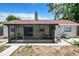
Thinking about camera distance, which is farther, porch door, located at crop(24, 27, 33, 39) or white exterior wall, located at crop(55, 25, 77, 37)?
white exterior wall, located at crop(55, 25, 77, 37)

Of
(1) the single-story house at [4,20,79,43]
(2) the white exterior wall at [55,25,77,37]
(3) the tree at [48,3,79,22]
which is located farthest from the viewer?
(3) the tree at [48,3,79,22]

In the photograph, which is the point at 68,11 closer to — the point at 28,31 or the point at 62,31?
the point at 62,31

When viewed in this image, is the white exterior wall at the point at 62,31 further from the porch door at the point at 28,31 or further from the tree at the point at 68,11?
the porch door at the point at 28,31

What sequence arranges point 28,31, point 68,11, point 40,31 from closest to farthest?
point 40,31 → point 28,31 → point 68,11

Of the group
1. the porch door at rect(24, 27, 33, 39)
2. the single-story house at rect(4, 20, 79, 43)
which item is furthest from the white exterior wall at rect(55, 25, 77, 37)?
the porch door at rect(24, 27, 33, 39)

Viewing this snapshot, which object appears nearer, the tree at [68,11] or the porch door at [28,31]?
the porch door at [28,31]

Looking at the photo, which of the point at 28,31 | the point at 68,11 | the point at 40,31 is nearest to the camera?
the point at 40,31

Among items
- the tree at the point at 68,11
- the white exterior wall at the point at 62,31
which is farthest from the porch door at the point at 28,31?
the tree at the point at 68,11

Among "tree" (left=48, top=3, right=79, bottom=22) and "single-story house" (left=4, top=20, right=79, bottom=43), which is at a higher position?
"tree" (left=48, top=3, right=79, bottom=22)

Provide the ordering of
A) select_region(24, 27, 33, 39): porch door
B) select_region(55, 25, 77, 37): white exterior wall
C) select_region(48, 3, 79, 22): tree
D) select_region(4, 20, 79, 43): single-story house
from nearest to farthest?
select_region(4, 20, 79, 43): single-story house → select_region(24, 27, 33, 39): porch door → select_region(55, 25, 77, 37): white exterior wall → select_region(48, 3, 79, 22): tree

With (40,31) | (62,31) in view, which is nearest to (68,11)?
(62,31)

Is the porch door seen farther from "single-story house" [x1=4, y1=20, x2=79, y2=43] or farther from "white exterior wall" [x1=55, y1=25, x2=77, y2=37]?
"white exterior wall" [x1=55, y1=25, x2=77, y2=37]

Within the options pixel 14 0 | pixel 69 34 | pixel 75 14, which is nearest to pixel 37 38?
pixel 69 34

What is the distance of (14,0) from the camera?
369 centimetres
